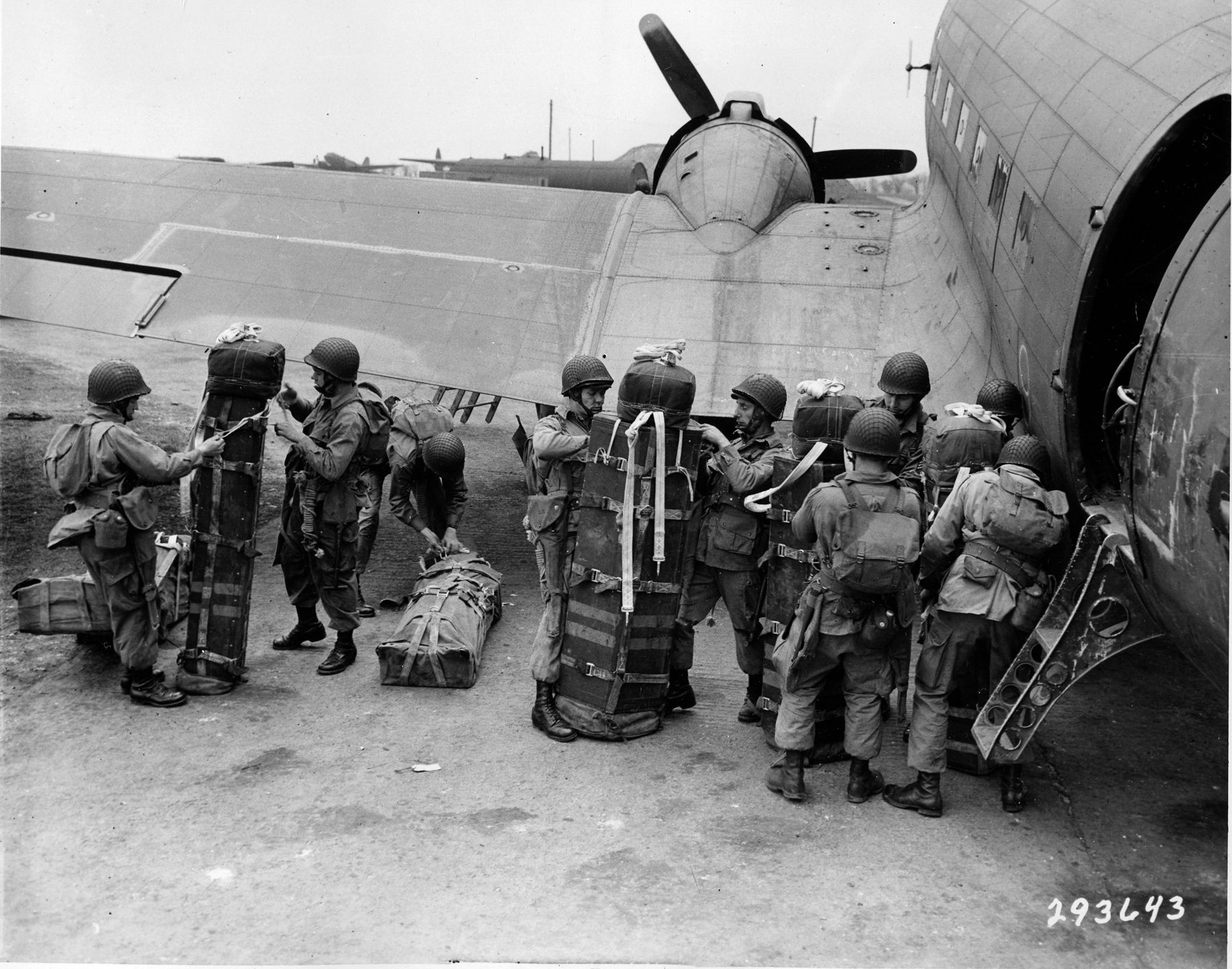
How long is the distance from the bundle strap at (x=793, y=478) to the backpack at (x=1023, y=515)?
3.08 feet

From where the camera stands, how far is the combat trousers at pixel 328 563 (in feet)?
22.1

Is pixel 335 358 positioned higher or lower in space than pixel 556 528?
higher

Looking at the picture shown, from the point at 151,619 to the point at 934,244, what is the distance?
705 centimetres

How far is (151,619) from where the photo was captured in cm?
609

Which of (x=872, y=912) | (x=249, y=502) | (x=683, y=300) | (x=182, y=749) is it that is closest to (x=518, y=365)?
(x=683, y=300)

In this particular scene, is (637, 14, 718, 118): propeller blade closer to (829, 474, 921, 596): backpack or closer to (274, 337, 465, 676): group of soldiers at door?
(274, 337, 465, 676): group of soldiers at door

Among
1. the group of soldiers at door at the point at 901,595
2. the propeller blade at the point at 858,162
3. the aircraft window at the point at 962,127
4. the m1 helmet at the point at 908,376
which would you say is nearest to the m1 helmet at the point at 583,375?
the group of soldiers at door at the point at 901,595

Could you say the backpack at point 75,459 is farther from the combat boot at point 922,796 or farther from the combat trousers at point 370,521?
the combat boot at point 922,796

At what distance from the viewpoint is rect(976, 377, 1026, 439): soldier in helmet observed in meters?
6.48

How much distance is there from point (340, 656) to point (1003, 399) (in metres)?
4.52

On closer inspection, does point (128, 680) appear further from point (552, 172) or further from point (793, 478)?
point (552, 172)

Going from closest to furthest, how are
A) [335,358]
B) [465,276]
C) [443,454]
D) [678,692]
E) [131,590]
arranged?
[131,590] < [678,692] < [335,358] < [443,454] < [465,276]

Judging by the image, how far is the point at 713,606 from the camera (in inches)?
249

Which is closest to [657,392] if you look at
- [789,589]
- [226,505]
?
[789,589]
